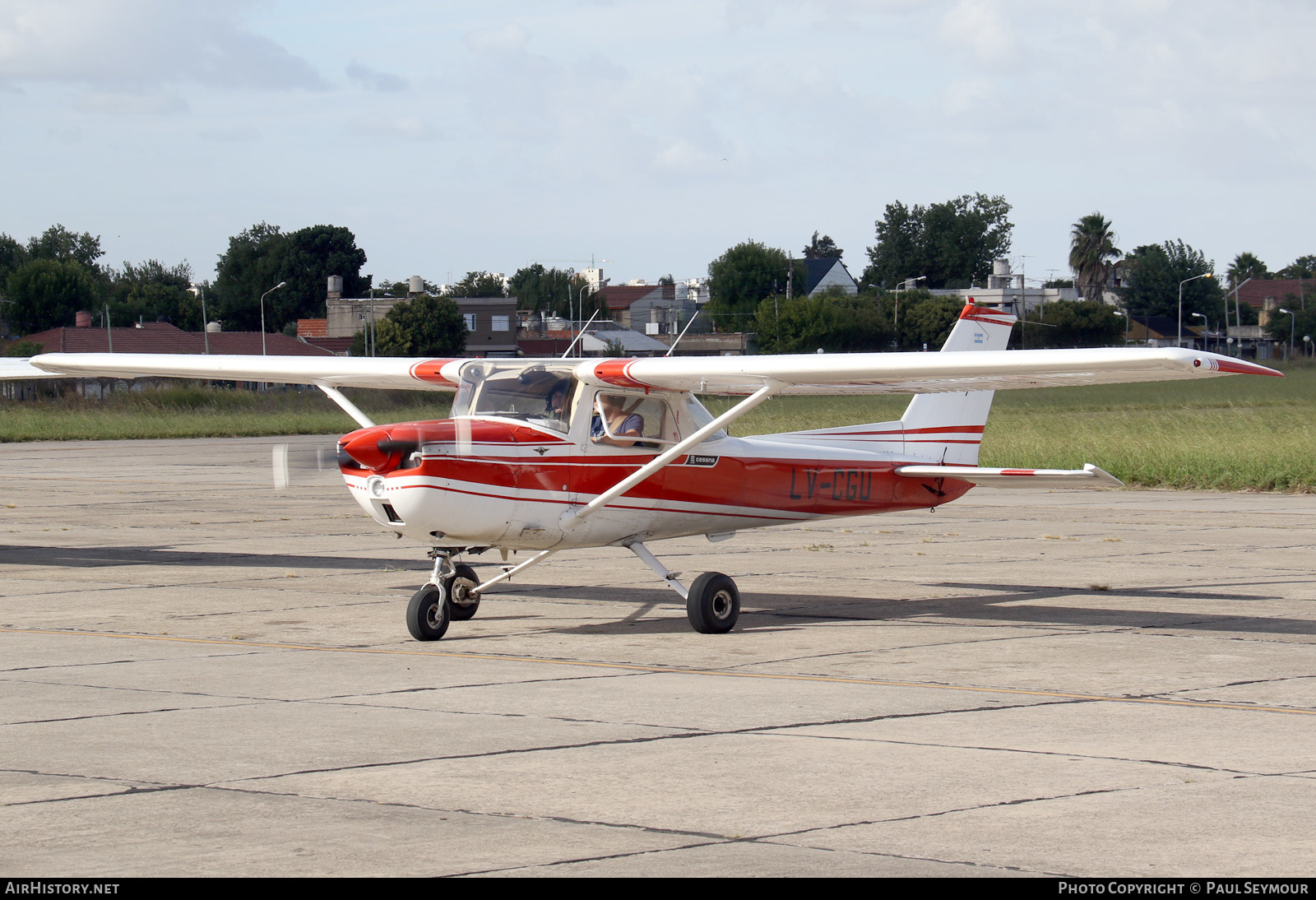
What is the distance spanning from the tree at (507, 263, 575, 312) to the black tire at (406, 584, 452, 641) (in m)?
111

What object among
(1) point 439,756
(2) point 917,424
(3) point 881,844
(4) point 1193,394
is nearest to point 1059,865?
(3) point 881,844

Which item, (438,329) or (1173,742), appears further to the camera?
(438,329)

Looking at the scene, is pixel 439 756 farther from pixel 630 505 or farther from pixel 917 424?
pixel 917 424

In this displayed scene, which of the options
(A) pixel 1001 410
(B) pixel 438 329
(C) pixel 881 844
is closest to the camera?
(C) pixel 881 844

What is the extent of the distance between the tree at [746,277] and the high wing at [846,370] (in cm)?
10846

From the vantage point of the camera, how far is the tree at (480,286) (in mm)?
127875

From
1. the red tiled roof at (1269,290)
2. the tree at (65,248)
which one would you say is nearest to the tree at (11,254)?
the tree at (65,248)

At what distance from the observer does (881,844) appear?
5172mm

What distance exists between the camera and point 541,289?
12888 centimetres

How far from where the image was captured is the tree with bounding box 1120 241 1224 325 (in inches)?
5167

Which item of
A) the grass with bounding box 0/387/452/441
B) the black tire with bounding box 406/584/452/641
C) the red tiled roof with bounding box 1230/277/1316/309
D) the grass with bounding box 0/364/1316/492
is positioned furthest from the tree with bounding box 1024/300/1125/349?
the black tire with bounding box 406/584/452/641

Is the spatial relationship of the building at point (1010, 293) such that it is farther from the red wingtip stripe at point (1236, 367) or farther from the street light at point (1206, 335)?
the red wingtip stripe at point (1236, 367)

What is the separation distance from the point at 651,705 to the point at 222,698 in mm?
2478

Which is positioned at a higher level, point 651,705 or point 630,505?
point 630,505
